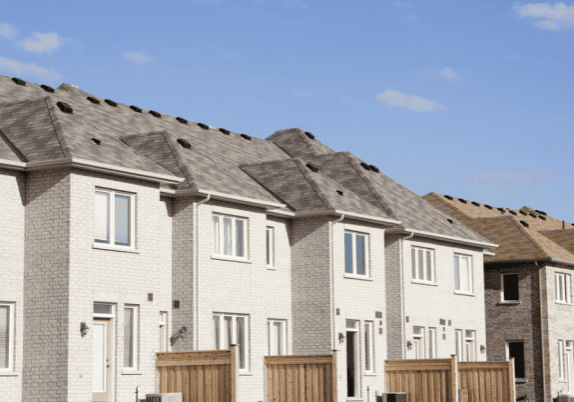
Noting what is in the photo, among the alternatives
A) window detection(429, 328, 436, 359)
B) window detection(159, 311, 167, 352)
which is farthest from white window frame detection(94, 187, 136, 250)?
window detection(429, 328, 436, 359)

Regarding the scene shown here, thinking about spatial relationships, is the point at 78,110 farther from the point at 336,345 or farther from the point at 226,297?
the point at 336,345

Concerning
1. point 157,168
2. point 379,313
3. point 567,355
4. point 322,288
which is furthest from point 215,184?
point 567,355

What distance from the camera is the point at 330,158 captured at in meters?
37.0

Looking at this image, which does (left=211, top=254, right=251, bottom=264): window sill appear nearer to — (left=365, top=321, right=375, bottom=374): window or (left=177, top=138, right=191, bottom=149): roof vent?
(left=177, top=138, right=191, bottom=149): roof vent

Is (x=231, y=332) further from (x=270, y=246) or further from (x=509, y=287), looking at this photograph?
(x=509, y=287)

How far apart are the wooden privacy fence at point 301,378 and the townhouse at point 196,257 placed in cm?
93

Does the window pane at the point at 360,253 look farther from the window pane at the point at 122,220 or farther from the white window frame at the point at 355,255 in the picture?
the window pane at the point at 122,220

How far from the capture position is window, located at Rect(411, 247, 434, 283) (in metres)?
34.2

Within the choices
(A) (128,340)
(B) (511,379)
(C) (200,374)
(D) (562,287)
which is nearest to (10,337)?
(A) (128,340)

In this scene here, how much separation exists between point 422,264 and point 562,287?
11.3 meters

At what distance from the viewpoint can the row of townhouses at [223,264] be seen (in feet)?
70.1

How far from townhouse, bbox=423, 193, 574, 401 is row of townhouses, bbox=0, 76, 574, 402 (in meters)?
0.09

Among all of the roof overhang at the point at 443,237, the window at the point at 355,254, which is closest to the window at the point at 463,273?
the roof overhang at the point at 443,237

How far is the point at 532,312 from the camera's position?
135 ft
